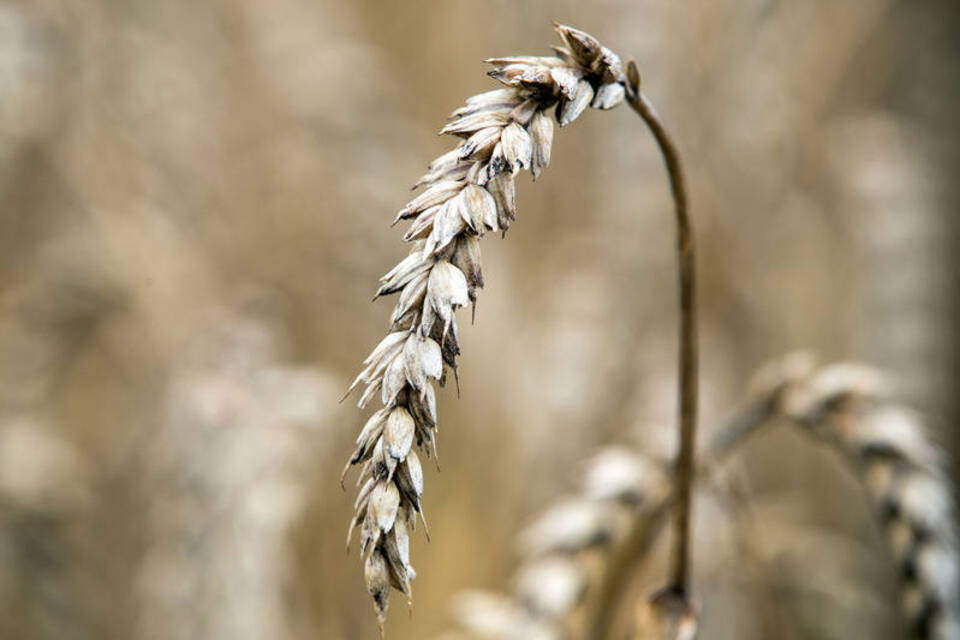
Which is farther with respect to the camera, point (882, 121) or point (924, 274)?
point (882, 121)

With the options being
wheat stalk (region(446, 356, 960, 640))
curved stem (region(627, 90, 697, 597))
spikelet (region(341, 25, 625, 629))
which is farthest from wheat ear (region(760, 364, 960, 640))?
spikelet (region(341, 25, 625, 629))

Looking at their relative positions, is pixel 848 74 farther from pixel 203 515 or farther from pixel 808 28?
pixel 203 515

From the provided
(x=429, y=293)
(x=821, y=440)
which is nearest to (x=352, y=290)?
(x=821, y=440)

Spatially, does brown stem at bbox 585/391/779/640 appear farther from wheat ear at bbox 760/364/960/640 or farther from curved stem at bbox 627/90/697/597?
curved stem at bbox 627/90/697/597

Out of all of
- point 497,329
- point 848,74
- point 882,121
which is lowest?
point 497,329

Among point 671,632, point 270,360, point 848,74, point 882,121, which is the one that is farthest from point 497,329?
point 848,74

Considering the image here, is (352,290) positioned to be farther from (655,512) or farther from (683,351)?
(683,351)
